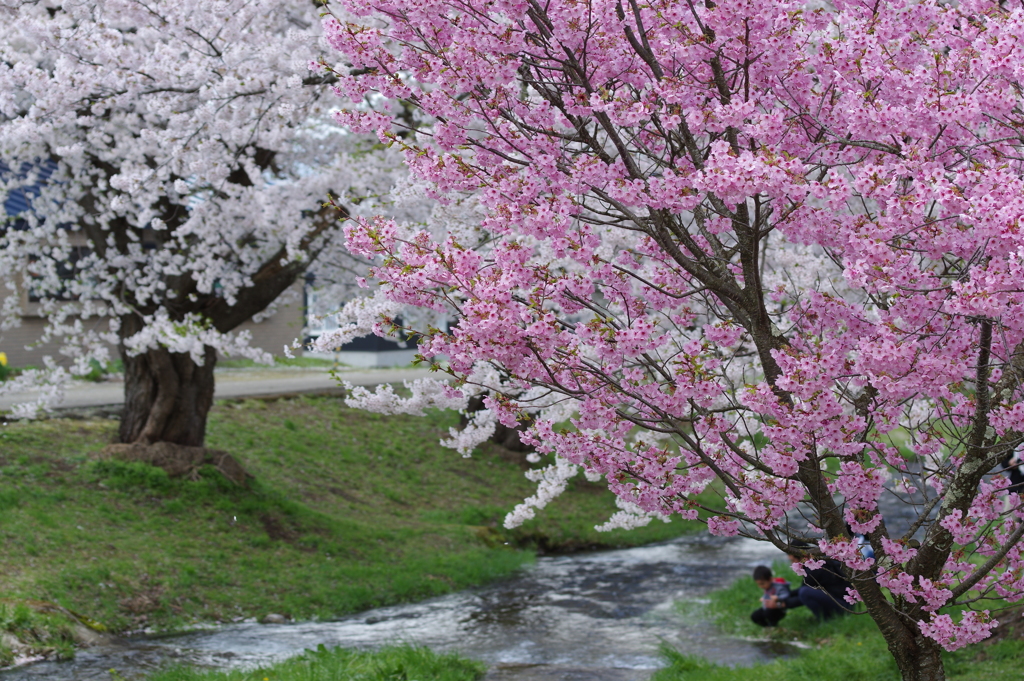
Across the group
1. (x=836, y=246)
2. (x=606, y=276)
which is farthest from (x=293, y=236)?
(x=836, y=246)

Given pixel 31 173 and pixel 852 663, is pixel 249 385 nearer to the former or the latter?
pixel 31 173

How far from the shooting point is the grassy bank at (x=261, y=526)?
33.5 feet

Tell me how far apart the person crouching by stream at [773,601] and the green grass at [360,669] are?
349cm

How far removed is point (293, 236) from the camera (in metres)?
11.3

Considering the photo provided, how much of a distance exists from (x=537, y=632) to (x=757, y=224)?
7.16 m

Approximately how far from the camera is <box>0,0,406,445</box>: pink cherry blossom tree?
9625 mm

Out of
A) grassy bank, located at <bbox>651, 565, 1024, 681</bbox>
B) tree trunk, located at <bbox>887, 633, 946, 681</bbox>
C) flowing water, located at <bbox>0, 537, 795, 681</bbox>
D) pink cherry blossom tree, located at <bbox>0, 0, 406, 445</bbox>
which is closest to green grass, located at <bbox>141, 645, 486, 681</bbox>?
flowing water, located at <bbox>0, 537, 795, 681</bbox>

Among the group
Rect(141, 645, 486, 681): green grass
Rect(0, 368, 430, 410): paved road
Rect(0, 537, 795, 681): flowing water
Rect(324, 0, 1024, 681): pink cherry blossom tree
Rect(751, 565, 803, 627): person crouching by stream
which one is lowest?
Rect(0, 537, 795, 681): flowing water

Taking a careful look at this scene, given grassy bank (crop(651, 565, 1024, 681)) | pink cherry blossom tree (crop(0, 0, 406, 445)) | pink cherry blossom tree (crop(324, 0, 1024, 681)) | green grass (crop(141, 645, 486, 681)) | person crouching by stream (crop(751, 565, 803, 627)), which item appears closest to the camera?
pink cherry blossom tree (crop(324, 0, 1024, 681))

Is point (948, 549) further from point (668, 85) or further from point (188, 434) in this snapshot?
point (188, 434)

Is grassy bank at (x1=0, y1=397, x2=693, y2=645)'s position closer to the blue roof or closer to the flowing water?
the flowing water

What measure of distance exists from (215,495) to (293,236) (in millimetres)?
4147

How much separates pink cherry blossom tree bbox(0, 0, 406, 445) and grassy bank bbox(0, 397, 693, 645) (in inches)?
51.7

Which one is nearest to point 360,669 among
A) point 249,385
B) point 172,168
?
point 172,168
